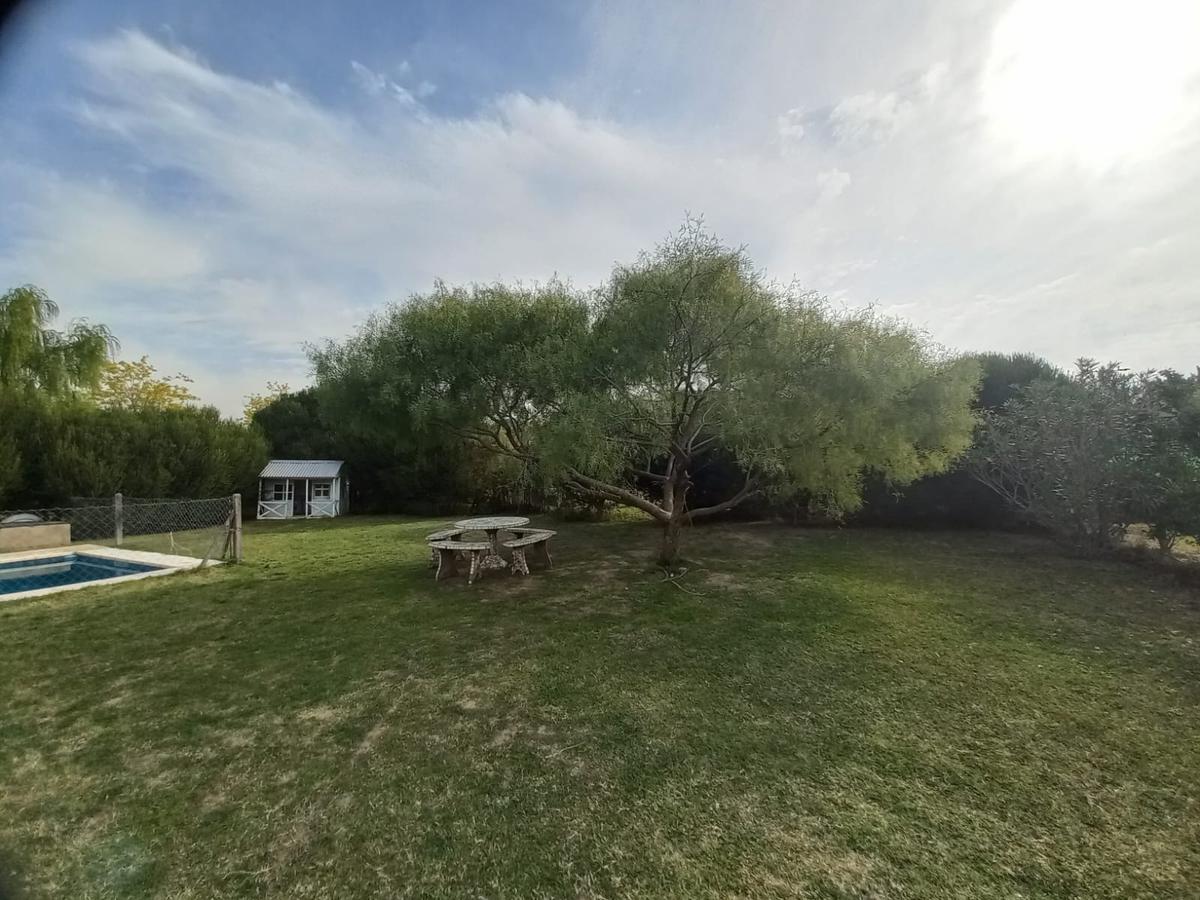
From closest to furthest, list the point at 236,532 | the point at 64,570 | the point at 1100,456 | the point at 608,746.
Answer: the point at 608,746 < the point at 1100,456 < the point at 236,532 < the point at 64,570

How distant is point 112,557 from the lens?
919 centimetres

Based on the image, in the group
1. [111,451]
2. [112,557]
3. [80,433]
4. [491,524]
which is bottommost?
[112,557]

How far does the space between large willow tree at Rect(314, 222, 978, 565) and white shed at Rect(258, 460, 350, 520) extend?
38.8ft

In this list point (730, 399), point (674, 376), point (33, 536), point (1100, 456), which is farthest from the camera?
point (33, 536)

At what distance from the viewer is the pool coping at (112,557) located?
709 cm

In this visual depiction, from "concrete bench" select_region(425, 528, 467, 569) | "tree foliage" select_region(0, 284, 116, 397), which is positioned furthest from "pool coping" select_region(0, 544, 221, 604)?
"tree foliage" select_region(0, 284, 116, 397)

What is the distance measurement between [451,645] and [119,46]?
533cm

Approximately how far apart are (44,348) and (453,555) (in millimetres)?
14586

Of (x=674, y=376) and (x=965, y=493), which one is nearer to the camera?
(x=674, y=376)

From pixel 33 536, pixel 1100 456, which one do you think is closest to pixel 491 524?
pixel 1100 456

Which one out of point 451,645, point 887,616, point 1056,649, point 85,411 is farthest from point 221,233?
point 1056,649

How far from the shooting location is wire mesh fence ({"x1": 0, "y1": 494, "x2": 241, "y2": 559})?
9.04 m

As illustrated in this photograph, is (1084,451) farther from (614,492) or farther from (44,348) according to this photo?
(44,348)

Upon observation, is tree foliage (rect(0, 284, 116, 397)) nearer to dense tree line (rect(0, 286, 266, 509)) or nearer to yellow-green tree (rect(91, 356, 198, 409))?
dense tree line (rect(0, 286, 266, 509))
